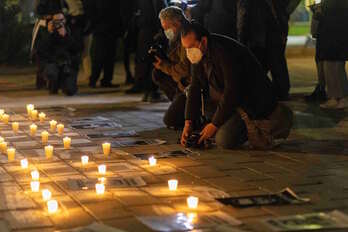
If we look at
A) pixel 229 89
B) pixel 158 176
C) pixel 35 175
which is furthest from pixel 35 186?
pixel 229 89

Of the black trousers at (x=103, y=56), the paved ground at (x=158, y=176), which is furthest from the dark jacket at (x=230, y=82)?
the black trousers at (x=103, y=56)

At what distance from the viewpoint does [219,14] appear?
9.88 meters

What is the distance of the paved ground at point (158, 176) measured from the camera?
4789 mm

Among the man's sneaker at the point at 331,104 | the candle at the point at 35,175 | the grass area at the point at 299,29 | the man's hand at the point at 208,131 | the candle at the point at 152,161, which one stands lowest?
the grass area at the point at 299,29

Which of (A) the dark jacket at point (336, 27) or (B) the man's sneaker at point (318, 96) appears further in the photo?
(B) the man's sneaker at point (318, 96)

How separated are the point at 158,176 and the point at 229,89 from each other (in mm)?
1159

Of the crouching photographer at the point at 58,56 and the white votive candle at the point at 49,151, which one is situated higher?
the crouching photographer at the point at 58,56

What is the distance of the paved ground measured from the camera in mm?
4789

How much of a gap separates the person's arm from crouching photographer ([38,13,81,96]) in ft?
16.6

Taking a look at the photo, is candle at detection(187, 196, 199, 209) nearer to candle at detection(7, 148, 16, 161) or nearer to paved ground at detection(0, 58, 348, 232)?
paved ground at detection(0, 58, 348, 232)

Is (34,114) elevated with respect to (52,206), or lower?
lower

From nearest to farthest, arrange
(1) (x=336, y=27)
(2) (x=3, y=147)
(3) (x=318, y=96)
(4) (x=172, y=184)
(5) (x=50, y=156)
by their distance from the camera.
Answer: (4) (x=172, y=184)
(5) (x=50, y=156)
(2) (x=3, y=147)
(1) (x=336, y=27)
(3) (x=318, y=96)

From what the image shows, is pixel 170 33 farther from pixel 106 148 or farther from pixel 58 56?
pixel 58 56

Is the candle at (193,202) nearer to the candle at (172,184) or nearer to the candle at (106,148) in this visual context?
the candle at (172,184)
